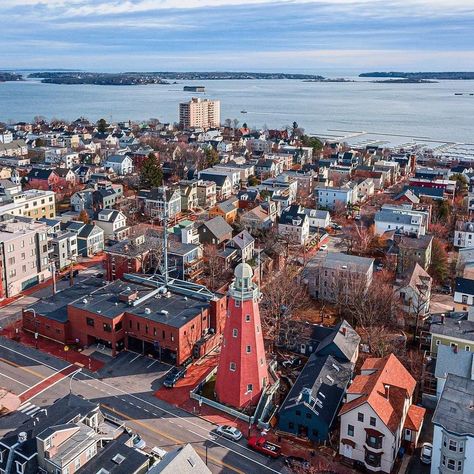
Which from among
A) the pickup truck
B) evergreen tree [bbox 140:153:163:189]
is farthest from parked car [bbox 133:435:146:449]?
evergreen tree [bbox 140:153:163:189]

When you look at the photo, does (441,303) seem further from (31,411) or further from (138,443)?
(31,411)

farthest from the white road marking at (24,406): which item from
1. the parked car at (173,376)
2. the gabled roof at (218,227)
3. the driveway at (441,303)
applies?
the driveway at (441,303)

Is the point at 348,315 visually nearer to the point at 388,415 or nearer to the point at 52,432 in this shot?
the point at 388,415

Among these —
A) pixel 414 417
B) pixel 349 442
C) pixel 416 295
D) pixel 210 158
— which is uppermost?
pixel 210 158

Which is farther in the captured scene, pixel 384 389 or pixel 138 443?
pixel 384 389

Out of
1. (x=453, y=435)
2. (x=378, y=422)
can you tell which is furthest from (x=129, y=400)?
(x=453, y=435)

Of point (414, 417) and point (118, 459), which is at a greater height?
point (118, 459)

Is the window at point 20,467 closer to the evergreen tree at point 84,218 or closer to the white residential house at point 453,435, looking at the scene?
the white residential house at point 453,435
